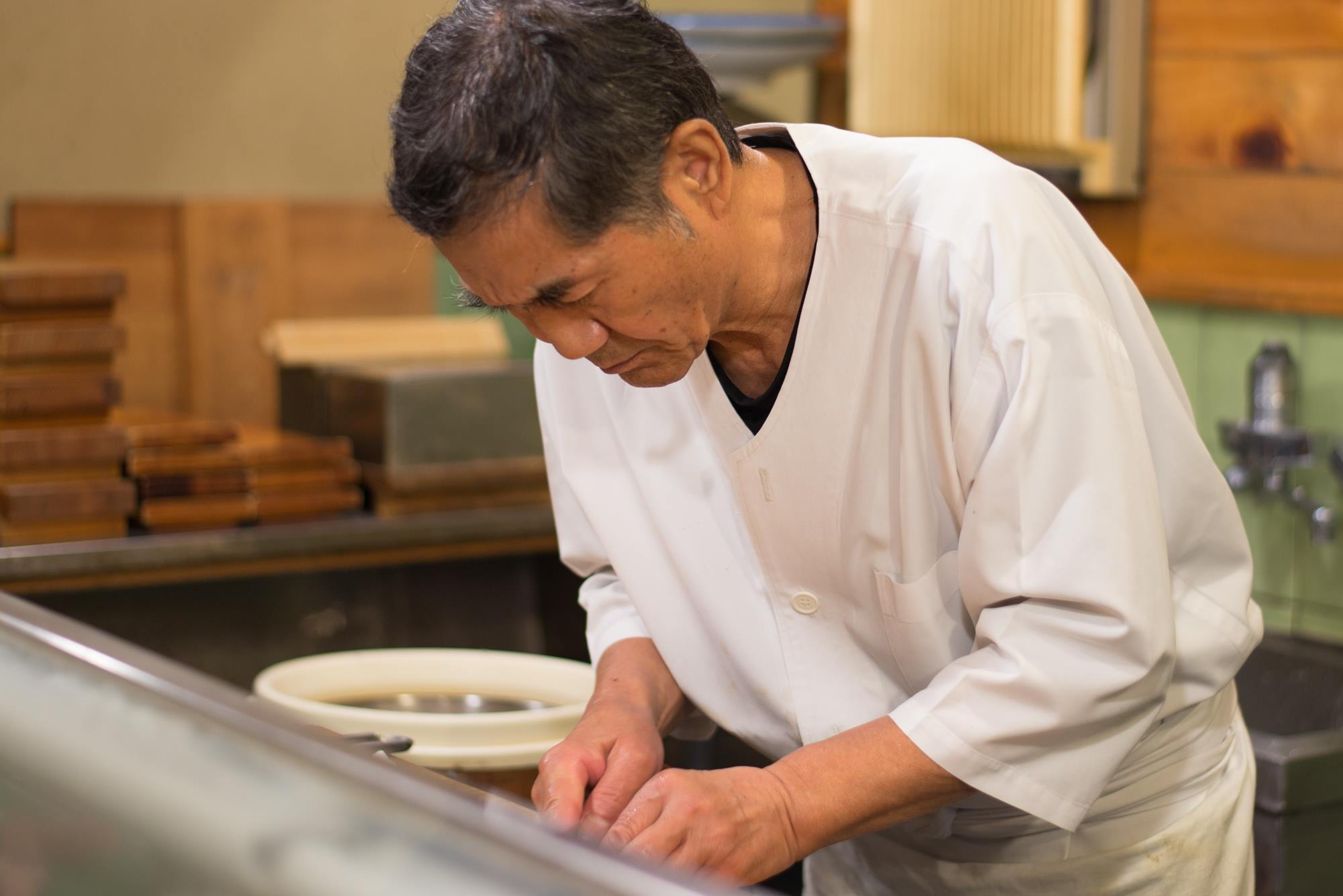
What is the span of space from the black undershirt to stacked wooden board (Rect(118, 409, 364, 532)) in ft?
4.59

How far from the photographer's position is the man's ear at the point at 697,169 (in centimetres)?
104

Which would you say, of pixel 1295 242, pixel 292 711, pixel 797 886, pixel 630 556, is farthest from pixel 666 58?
pixel 1295 242

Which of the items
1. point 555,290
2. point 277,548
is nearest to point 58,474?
point 277,548

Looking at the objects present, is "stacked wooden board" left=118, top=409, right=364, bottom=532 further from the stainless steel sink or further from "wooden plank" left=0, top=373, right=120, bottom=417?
the stainless steel sink

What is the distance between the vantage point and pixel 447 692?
171 centimetres

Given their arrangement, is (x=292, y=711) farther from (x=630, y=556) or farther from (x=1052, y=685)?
(x=1052, y=685)

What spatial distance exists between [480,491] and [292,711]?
1179mm

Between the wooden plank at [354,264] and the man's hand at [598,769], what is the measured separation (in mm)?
1892

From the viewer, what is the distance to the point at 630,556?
1.35m

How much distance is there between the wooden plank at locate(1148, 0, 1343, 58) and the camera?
2.25 meters

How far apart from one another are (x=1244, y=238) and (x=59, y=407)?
1.84 meters

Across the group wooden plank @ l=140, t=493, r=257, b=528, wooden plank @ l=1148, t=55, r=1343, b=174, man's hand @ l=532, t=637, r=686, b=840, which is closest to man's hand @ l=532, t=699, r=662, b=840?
man's hand @ l=532, t=637, r=686, b=840

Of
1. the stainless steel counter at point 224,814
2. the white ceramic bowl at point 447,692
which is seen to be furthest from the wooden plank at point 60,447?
the stainless steel counter at point 224,814

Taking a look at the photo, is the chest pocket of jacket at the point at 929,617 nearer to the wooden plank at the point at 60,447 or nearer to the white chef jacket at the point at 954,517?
the white chef jacket at the point at 954,517
